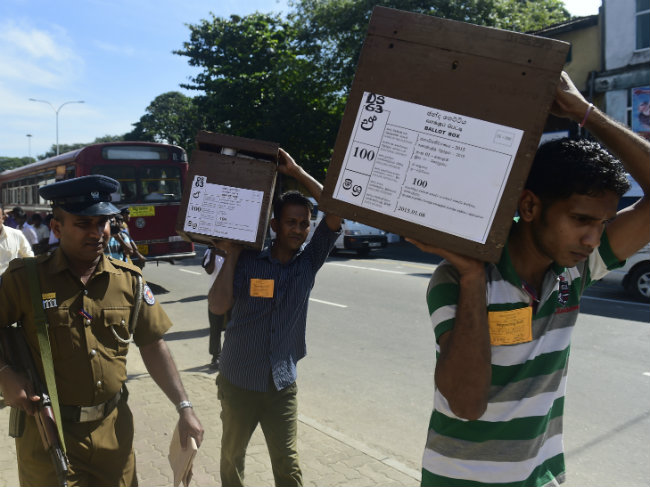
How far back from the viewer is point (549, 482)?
1.80 meters

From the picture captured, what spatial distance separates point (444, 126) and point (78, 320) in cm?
178

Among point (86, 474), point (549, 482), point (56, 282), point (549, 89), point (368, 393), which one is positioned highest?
point (549, 89)

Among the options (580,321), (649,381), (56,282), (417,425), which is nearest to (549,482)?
(56,282)

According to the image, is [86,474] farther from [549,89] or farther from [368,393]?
[368,393]

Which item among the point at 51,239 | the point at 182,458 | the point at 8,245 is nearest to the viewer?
the point at 182,458

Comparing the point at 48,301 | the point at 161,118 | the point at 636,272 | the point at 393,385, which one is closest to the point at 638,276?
the point at 636,272

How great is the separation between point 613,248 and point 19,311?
2.30 m

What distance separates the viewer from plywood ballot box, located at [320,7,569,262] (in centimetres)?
138

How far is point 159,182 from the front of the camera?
43.1 ft

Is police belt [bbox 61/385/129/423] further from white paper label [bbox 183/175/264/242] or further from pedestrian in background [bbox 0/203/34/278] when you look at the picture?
pedestrian in background [bbox 0/203/34/278]

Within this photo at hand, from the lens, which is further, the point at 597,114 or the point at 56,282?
the point at 56,282

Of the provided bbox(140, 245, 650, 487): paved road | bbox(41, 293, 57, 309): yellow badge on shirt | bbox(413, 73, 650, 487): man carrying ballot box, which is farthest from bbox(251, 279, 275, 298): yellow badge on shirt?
bbox(140, 245, 650, 487): paved road

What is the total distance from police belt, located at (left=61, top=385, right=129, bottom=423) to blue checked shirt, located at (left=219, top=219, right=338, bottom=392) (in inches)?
29.6

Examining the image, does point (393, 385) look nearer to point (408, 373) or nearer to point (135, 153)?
point (408, 373)
